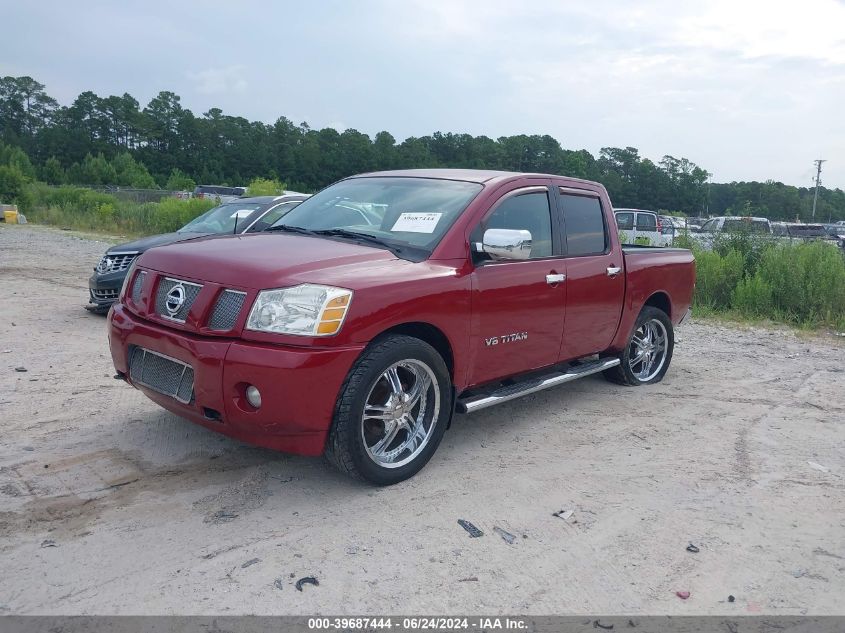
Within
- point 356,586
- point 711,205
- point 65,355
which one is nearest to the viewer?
point 356,586

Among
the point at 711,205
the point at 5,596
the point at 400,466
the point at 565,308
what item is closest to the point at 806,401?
the point at 565,308

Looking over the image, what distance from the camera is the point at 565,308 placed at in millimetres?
5156

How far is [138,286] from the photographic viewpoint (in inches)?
165

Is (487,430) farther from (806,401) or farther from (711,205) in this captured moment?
(711,205)

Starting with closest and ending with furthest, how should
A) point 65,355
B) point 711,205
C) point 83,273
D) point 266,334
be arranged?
point 266,334, point 65,355, point 83,273, point 711,205

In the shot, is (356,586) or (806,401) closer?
(356,586)

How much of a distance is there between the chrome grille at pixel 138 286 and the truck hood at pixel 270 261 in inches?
2.6

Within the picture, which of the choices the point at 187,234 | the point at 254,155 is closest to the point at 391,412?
the point at 187,234

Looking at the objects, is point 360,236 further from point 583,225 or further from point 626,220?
point 626,220

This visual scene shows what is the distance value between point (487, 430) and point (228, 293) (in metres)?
2.26

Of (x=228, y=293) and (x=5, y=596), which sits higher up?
(x=228, y=293)

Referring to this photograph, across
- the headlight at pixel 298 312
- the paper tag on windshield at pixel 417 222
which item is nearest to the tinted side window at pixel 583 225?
the paper tag on windshield at pixel 417 222

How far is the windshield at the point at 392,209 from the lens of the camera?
4.48 metres

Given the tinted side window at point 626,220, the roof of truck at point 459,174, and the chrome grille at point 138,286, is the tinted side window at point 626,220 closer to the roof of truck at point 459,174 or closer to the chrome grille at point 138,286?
the roof of truck at point 459,174
